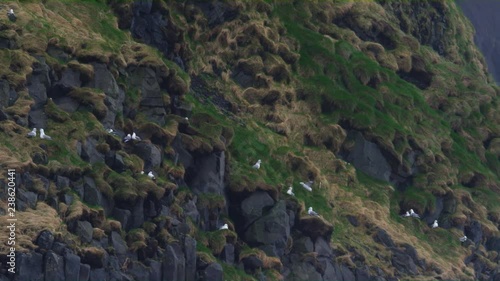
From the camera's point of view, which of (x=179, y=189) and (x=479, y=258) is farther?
(x=479, y=258)

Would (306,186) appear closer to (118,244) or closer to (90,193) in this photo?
(90,193)

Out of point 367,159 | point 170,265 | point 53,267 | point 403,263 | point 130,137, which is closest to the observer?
point 53,267

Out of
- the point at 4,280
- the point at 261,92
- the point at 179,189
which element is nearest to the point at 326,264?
the point at 179,189

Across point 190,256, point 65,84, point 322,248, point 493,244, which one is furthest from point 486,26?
point 190,256

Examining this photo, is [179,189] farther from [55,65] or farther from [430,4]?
[430,4]

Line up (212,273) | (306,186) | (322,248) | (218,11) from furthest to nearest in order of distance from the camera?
(218,11) < (306,186) < (322,248) < (212,273)

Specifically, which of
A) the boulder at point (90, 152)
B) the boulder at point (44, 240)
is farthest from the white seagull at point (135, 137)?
the boulder at point (44, 240)
